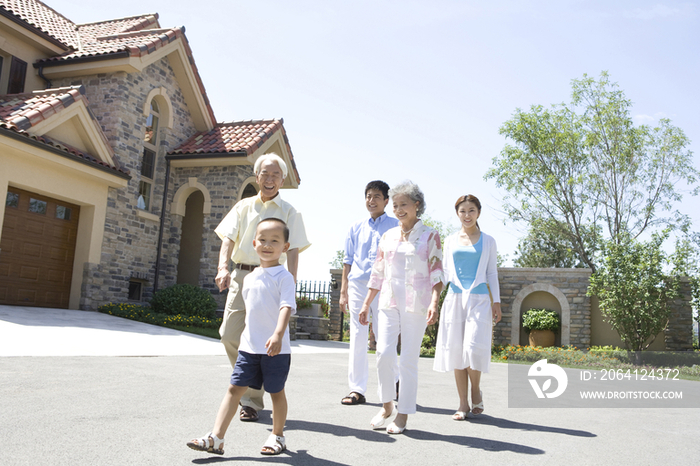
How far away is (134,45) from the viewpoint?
14.5 m

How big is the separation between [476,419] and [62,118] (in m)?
11.2

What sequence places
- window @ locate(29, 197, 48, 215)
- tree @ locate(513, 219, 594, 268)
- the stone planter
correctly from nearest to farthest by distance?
window @ locate(29, 197, 48, 215) < the stone planter < tree @ locate(513, 219, 594, 268)

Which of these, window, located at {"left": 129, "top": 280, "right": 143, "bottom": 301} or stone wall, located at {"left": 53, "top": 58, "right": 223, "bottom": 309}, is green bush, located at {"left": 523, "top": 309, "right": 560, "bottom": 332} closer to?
stone wall, located at {"left": 53, "top": 58, "right": 223, "bottom": 309}

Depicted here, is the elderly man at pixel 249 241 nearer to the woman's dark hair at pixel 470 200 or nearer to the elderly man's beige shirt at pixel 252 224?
the elderly man's beige shirt at pixel 252 224

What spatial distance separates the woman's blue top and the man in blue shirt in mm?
827

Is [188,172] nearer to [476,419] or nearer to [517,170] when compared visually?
[476,419]

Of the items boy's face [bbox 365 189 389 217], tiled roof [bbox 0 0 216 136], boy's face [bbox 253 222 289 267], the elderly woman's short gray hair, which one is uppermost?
tiled roof [bbox 0 0 216 136]

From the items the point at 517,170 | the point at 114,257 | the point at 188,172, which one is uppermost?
the point at 517,170

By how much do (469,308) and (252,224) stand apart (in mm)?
2123

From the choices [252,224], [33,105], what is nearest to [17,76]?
[33,105]

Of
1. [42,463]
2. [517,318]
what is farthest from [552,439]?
[517,318]

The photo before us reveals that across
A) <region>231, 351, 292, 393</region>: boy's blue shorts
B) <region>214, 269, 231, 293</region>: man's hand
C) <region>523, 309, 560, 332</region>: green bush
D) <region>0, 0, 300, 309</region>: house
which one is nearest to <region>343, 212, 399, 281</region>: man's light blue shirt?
<region>214, 269, 231, 293</region>: man's hand

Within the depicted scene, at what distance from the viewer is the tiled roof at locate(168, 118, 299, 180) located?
15.3m

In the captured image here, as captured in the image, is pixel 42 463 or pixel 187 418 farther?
pixel 187 418
